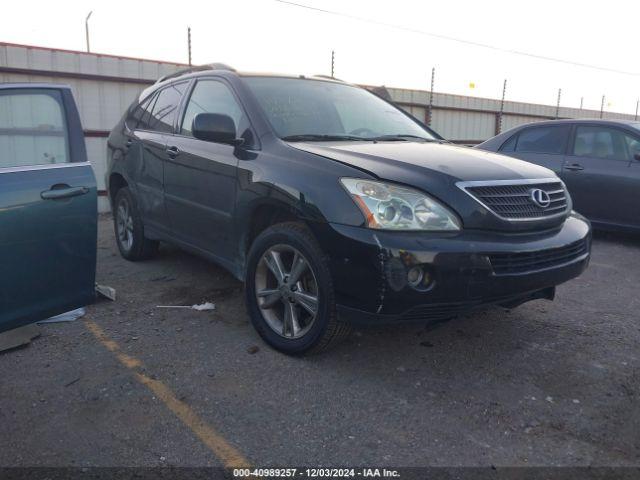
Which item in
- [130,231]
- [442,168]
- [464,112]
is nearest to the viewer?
[442,168]

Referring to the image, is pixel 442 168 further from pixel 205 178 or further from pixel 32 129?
pixel 32 129

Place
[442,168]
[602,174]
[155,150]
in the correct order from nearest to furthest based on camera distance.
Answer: [442,168]
[155,150]
[602,174]

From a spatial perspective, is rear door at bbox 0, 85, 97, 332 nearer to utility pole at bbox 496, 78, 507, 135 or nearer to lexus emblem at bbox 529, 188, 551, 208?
lexus emblem at bbox 529, 188, 551, 208

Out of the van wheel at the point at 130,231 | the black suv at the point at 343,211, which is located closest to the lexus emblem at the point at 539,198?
the black suv at the point at 343,211

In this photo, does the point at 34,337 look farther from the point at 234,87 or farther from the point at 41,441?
the point at 234,87

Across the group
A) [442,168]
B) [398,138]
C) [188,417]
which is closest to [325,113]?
[398,138]

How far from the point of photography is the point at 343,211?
2.95 metres

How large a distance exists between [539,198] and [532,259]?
16.6 inches

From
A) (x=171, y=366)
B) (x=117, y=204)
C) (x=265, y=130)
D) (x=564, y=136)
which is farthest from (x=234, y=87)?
(x=564, y=136)

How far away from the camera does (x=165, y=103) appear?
496 centimetres

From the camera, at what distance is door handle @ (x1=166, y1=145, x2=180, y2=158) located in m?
4.38

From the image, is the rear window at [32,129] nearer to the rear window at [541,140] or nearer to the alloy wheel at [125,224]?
the alloy wheel at [125,224]

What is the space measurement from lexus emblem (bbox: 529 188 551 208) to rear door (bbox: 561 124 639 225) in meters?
3.85

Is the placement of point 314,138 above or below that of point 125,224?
above
